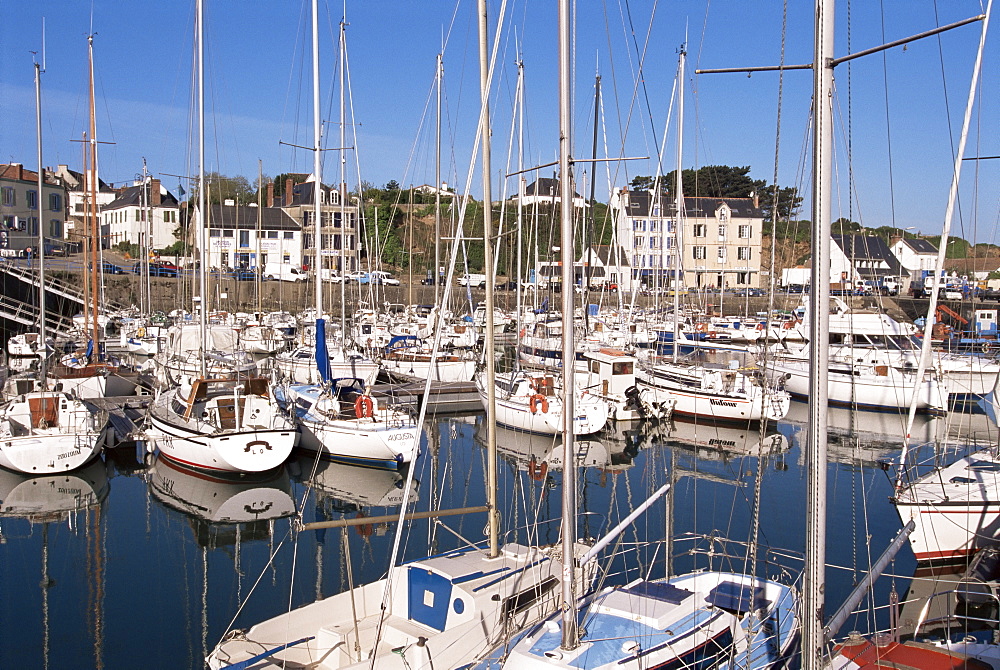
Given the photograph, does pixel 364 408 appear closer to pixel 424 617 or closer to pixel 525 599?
pixel 424 617

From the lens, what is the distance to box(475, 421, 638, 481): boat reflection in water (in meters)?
23.6

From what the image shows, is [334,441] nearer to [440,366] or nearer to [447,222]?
[440,366]

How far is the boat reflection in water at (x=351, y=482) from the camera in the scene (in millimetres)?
20016

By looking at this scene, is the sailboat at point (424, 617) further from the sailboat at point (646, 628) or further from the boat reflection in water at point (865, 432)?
the boat reflection in water at point (865, 432)

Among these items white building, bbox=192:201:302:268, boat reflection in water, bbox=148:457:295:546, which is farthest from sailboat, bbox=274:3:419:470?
white building, bbox=192:201:302:268

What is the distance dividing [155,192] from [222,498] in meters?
76.1

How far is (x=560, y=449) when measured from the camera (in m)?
24.1

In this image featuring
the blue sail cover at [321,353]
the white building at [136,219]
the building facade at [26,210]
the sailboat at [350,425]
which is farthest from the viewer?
the white building at [136,219]

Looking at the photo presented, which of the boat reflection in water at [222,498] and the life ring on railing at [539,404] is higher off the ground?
the life ring on railing at [539,404]

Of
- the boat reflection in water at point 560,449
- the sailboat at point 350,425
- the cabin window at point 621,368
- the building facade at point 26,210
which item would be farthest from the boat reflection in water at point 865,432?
the building facade at point 26,210

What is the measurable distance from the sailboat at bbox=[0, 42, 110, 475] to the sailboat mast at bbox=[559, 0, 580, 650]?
659 inches

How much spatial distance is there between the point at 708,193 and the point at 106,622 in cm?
9188

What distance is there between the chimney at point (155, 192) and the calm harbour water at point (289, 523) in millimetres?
67585

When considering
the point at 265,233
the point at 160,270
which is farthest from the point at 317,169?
the point at 265,233
